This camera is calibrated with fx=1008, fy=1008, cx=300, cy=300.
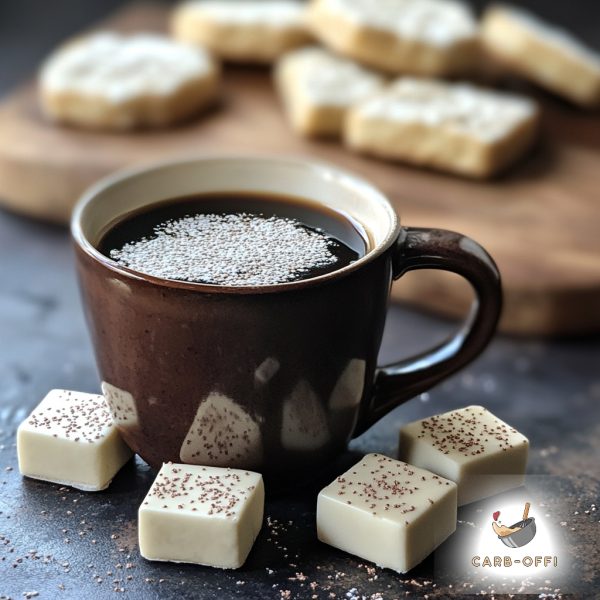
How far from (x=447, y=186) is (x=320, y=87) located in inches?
12.5

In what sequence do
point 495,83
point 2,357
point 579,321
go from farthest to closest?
point 495,83 → point 579,321 → point 2,357

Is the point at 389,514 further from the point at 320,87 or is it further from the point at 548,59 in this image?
the point at 548,59

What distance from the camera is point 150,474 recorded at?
0.89m

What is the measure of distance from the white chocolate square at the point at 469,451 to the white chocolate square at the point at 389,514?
0.04 metres

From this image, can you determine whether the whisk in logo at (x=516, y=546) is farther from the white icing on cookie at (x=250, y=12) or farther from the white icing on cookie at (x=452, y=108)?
the white icing on cookie at (x=250, y=12)

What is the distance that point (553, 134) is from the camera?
6.11 ft

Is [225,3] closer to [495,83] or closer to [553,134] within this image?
[495,83]

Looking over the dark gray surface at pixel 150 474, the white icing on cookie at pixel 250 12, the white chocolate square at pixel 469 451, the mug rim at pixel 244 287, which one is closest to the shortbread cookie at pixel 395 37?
the white icing on cookie at pixel 250 12

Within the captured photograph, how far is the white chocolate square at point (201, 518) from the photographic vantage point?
2.49 ft

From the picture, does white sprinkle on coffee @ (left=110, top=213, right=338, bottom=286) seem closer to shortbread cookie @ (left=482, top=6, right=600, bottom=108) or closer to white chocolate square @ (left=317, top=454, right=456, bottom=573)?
white chocolate square @ (left=317, top=454, right=456, bottom=573)

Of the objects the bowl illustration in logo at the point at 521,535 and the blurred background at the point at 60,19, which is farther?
the blurred background at the point at 60,19

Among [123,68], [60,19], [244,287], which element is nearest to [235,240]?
[244,287]

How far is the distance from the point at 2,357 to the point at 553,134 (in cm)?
113

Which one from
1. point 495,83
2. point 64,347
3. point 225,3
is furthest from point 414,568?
point 225,3
